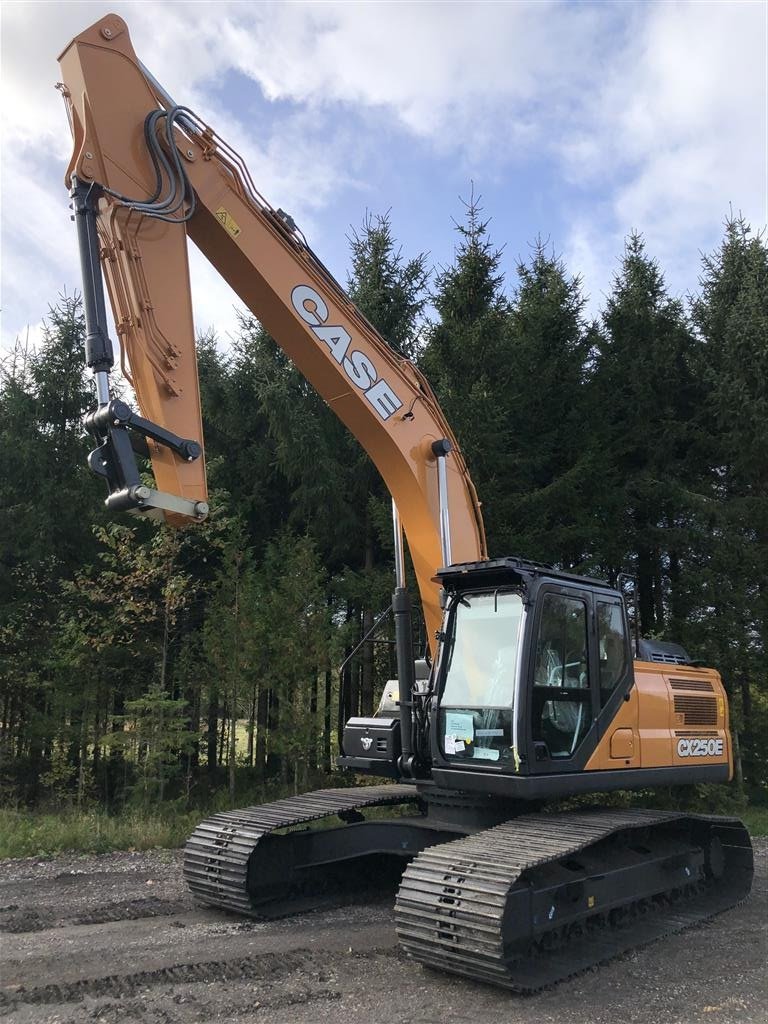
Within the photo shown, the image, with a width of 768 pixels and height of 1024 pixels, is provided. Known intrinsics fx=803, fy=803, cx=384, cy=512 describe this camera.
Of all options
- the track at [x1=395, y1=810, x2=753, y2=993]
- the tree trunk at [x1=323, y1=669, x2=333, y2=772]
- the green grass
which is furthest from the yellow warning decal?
the tree trunk at [x1=323, y1=669, x2=333, y2=772]

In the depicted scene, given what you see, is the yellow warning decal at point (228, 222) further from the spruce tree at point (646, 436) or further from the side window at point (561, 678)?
the spruce tree at point (646, 436)

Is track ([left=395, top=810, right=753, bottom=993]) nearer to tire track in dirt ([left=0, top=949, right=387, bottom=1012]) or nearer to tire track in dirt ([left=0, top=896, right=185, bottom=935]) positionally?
tire track in dirt ([left=0, top=949, right=387, bottom=1012])

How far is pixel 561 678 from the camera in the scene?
579 cm

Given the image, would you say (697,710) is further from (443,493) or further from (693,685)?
(443,493)

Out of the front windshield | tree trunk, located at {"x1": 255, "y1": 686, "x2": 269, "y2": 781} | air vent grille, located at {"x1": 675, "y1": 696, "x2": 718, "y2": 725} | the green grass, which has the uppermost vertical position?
the front windshield

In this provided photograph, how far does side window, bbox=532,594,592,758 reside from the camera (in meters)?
5.59

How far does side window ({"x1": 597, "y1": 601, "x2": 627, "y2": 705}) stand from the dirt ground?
6.08 ft

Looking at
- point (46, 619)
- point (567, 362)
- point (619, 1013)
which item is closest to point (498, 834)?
point (619, 1013)

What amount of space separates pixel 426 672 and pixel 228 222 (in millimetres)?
3871

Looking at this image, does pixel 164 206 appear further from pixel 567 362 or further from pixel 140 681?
pixel 567 362

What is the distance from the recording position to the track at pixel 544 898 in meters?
4.53

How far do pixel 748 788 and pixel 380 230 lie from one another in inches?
495

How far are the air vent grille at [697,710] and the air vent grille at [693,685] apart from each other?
83 millimetres

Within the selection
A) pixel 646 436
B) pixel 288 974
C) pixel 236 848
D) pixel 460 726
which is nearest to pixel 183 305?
pixel 460 726
